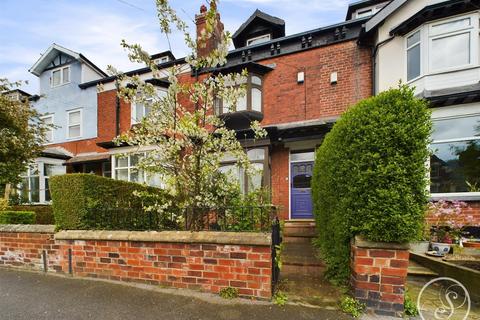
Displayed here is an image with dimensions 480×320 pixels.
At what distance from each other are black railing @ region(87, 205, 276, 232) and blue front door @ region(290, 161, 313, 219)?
173 inches

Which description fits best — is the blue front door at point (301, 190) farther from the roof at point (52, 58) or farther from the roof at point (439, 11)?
the roof at point (52, 58)

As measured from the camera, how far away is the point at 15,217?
5449 millimetres

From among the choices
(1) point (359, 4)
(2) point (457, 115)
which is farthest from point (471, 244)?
(1) point (359, 4)

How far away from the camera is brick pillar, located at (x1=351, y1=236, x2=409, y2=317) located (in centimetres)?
281

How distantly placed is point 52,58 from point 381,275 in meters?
18.5

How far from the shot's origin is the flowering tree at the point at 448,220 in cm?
531

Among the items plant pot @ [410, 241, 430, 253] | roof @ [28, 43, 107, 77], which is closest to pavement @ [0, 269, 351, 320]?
plant pot @ [410, 241, 430, 253]

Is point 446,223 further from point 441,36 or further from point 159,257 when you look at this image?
point 159,257

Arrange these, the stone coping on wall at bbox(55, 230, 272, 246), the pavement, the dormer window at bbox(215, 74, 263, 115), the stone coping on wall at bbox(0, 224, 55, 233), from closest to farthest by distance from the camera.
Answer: the pavement → the stone coping on wall at bbox(55, 230, 272, 246) → the stone coping on wall at bbox(0, 224, 55, 233) → the dormer window at bbox(215, 74, 263, 115)

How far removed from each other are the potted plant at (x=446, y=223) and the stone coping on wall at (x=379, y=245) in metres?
2.95

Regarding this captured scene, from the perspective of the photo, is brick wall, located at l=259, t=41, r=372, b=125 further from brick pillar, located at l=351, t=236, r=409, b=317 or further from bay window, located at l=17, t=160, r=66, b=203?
bay window, located at l=17, t=160, r=66, b=203

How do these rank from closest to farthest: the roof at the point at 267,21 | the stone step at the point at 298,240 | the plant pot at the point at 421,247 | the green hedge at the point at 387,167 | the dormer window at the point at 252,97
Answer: the green hedge at the point at 387,167, the plant pot at the point at 421,247, the stone step at the point at 298,240, the dormer window at the point at 252,97, the roof at the point at 267,21

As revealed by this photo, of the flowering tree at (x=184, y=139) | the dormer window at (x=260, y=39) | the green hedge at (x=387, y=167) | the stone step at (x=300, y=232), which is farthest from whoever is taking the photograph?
the dormer window at (x=260, y=39)

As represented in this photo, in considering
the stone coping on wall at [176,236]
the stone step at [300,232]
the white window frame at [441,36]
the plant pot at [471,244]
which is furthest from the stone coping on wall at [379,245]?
the white window frame at [441,36]
